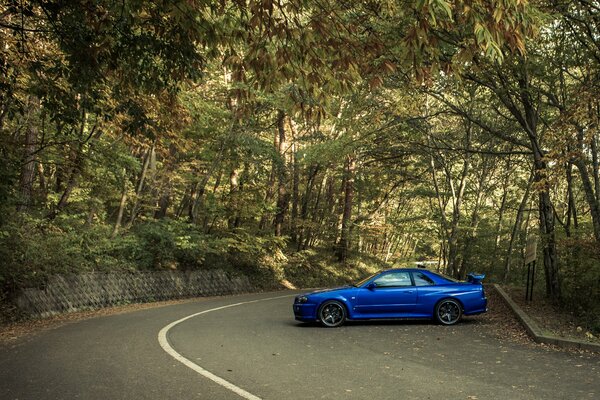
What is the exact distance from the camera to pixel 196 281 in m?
24.2

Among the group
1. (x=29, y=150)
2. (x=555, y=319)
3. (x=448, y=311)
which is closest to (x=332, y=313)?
(x=448, y=311)

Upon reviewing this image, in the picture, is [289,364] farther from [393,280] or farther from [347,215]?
[347,215]

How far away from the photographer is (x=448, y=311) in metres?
13.3

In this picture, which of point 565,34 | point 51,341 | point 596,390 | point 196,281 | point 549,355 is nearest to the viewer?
point 596,390

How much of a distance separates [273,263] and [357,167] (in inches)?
310

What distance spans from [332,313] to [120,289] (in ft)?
32.5

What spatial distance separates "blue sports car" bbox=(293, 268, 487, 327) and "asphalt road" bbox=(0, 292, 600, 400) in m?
0.40

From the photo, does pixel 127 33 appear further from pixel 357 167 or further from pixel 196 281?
pixel 357 167

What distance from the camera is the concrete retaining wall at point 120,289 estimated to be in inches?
613

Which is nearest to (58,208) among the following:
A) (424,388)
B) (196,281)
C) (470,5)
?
(196,281)

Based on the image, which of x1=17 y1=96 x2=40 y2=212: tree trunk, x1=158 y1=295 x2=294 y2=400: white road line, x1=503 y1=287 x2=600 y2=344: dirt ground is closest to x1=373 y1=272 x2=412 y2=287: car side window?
x1=503 y1=287 x2=600 y2=344: dirt ground

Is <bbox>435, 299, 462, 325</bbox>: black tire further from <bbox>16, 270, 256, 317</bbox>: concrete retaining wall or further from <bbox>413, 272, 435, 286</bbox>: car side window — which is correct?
<bbox>16, 270, 256, 317</bbox>: concrete retaining wall

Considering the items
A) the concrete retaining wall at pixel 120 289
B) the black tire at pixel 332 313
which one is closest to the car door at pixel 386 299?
the black tire at pixel 332 313

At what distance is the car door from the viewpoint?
43.1ft
